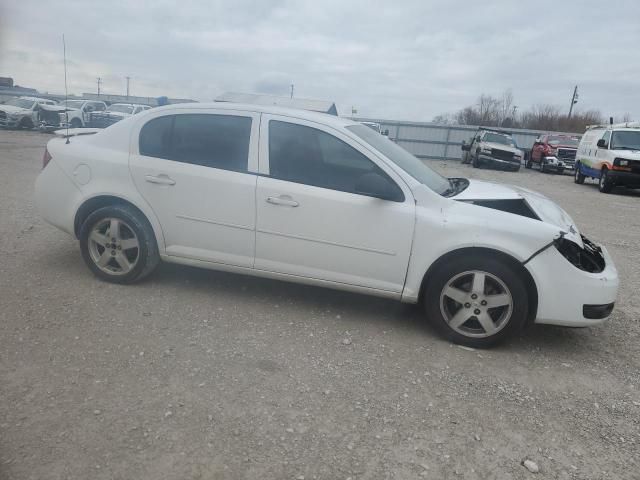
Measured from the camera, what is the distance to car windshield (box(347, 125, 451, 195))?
3816 mm

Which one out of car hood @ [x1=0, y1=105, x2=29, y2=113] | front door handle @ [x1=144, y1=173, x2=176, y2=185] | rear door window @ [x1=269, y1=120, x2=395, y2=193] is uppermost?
rear door window @ [x1=269, y1=120, x2=395, y2=193]

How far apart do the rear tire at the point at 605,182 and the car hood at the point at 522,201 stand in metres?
13.2

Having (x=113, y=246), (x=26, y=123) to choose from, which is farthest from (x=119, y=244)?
(x=26, y=123)

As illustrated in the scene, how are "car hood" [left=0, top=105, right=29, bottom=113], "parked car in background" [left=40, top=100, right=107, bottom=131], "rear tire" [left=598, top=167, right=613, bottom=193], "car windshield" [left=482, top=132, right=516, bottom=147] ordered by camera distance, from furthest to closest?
"car windshield" [left=482, top=132, right=516, bottom=147], "car hood" [left=0, top=105, right=29, bottom=113], "parked car in background" [left=40, top=100, right=107, bottom=131], "rear tire" [left=598, top=167, right=613, bottom=193]

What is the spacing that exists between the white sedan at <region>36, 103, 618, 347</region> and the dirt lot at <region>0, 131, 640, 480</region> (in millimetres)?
342

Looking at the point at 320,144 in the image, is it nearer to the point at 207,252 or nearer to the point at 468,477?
the point at 207,252

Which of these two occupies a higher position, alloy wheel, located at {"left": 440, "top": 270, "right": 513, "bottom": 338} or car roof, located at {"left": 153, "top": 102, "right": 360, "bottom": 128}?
car roof, located at {"left": 153, "top": 102, "right": 360, "bottom": 128}

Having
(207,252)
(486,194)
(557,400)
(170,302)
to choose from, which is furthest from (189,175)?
(557,400)

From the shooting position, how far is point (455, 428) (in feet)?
8.65

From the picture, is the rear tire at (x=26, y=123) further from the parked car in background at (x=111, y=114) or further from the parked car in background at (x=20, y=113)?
the parked car in background at (x=111, y=114)

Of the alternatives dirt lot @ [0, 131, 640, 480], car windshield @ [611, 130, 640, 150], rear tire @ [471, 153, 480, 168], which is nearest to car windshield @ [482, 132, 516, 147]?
rear tire @ [471, 153, 480, 168]

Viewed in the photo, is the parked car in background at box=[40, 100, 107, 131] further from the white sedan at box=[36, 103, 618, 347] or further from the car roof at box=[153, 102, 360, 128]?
the car roof at box=[153, 102, 360, 128]

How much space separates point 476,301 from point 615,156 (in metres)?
14.3

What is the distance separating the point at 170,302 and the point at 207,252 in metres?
0.51
